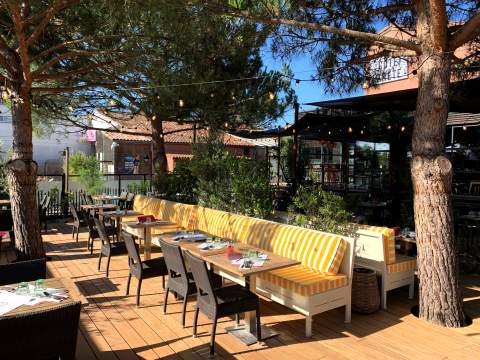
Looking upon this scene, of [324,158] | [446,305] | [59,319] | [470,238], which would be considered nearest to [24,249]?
[59,319]

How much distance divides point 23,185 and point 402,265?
5095 mm

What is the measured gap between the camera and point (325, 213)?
480 centimetres

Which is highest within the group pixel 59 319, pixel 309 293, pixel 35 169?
pixel 35 169

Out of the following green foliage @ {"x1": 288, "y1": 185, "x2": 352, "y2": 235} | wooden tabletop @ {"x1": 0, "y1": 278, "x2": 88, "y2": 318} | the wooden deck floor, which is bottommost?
the wooden deck floor

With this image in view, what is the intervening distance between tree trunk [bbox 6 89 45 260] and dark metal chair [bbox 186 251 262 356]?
315 centimetres

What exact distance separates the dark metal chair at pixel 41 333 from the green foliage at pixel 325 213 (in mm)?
3275

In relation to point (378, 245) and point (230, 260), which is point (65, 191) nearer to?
point (230, 260)

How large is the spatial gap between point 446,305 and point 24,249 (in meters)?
5.33

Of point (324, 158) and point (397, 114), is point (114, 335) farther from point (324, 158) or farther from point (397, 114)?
point (324, 158)

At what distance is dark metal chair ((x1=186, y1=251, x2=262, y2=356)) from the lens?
3193 mm

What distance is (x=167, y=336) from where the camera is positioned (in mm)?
3559

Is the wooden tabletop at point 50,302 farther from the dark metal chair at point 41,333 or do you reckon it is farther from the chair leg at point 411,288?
the chair leg at point 411,288

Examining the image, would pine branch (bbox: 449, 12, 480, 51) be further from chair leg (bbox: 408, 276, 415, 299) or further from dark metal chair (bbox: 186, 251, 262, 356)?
dark metal chair (bbox: 186, 251, 262, 356)

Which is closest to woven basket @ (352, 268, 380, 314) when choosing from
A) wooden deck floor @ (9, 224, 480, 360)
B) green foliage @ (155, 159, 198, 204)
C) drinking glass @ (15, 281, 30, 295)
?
wooden deck floor @ (9, 224, 480, 360)
